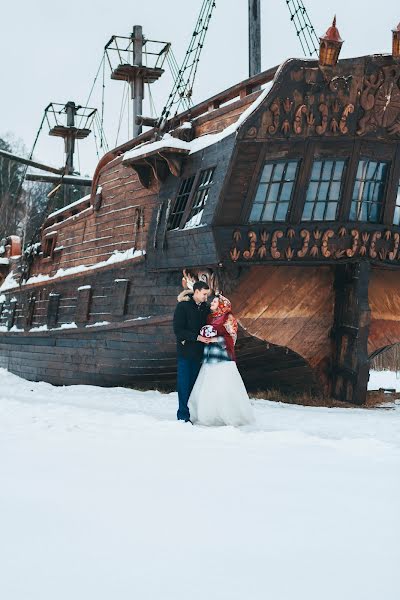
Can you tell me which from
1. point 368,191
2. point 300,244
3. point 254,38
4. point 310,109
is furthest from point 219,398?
point 254,38

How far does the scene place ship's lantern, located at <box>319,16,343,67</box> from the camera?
33.7 feet

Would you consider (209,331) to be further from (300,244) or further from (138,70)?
(138,70)

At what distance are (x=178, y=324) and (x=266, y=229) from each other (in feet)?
11.4

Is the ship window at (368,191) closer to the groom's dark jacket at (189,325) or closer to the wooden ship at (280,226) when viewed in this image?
the wooden ship at (280,226)

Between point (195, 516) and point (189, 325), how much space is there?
4.49m

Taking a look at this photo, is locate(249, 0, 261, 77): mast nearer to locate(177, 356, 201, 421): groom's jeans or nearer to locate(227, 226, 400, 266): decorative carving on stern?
locate(227, 226, 400, 266): decorative carving on stern

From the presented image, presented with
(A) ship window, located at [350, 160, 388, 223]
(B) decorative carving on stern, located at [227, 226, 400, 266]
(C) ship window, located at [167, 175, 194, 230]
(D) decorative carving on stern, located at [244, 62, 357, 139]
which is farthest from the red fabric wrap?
(C) ship window, located at [167, 175, 194, 230]

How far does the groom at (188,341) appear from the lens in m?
7.72

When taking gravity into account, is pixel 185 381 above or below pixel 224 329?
below

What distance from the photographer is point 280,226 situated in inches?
430

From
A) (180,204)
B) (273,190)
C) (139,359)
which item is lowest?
(139,359)

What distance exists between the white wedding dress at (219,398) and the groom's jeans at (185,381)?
143 millimetres

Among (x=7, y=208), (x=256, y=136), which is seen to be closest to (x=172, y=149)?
(x=256, y=136)

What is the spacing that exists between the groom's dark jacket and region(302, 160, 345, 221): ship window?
141 inches
